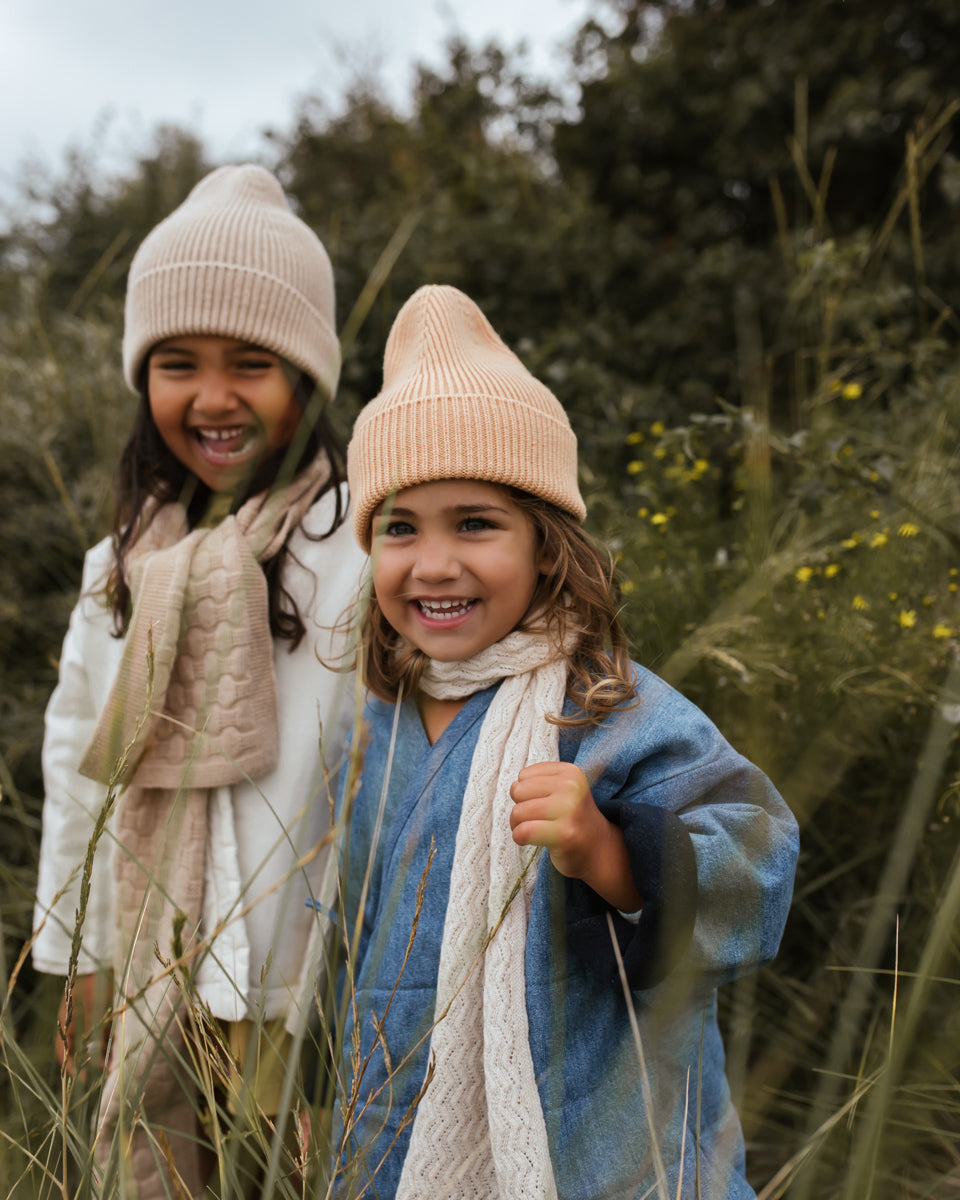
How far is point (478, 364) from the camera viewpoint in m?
1.38

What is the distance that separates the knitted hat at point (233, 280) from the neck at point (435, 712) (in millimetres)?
635

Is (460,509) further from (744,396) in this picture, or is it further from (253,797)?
(744,396)

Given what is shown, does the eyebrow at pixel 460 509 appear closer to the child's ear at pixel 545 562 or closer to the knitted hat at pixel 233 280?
the child's ear at pixel 545 562

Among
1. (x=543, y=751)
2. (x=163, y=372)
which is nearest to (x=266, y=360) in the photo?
(x=163, y=372)

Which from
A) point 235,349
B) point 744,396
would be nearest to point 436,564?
point 235,349

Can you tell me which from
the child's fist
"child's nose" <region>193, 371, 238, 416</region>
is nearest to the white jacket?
"child's nose" <region>193, 371, 238, 416</region>

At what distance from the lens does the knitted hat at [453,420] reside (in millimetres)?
1284

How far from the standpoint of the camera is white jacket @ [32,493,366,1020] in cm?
Answer: 158

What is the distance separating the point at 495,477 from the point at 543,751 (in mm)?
401

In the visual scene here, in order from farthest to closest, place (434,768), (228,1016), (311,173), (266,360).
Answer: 1. (311,173)
2. (266,360)
3. (228,1016)
4. (434,768)

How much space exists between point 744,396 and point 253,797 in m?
3.26

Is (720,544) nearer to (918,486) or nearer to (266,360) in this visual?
(918,486)

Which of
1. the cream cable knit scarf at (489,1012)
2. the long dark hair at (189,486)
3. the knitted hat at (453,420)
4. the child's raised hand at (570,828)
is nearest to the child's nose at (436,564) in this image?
the knitted hat at (453,420)

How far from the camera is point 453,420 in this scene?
1.29 m
